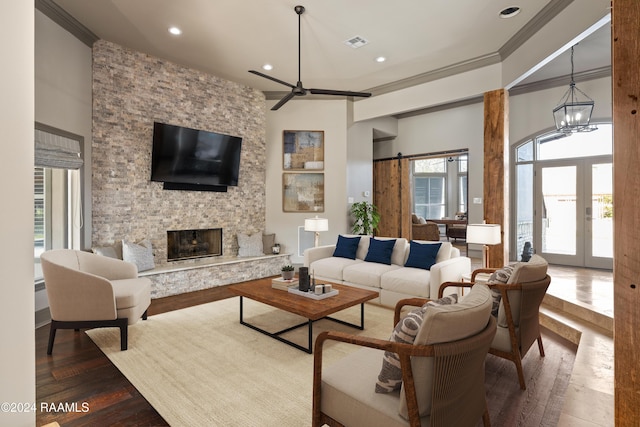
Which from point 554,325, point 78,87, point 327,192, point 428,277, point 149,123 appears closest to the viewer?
point 554,325

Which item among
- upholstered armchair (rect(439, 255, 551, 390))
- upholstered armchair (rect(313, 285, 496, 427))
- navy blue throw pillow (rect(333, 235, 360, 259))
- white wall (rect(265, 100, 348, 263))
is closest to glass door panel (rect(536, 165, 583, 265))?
white wall (rect(265, 100, 348, 263))

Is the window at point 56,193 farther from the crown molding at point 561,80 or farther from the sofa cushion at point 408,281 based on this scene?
the crown molding at point 561,80

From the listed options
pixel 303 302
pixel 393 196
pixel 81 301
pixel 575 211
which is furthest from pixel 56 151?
pixel 575 211

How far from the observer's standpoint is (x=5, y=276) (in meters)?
1.02

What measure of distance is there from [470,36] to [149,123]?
4.81 m

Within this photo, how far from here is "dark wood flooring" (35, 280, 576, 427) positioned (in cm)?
204

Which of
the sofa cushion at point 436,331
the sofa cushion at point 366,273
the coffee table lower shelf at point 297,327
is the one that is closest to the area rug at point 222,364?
the coffee table lower shelf at point 297,327

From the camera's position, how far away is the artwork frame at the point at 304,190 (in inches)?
266

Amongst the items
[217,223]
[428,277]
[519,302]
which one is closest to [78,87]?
[217,223]

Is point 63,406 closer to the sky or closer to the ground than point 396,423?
closer to the ground

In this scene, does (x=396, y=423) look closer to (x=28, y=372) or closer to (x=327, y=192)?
(x=28, y=372)

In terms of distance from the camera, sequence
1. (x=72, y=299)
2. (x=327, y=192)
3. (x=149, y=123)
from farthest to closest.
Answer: (x=327, y=192) → (x=149, y=123) → (x=72, y=299)

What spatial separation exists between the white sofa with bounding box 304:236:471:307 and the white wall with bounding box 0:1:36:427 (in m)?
2.99

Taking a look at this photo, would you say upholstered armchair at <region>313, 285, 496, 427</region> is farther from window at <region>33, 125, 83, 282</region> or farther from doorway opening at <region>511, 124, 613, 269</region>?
doorway opening at <region>511, 124, 613, 269</region>
